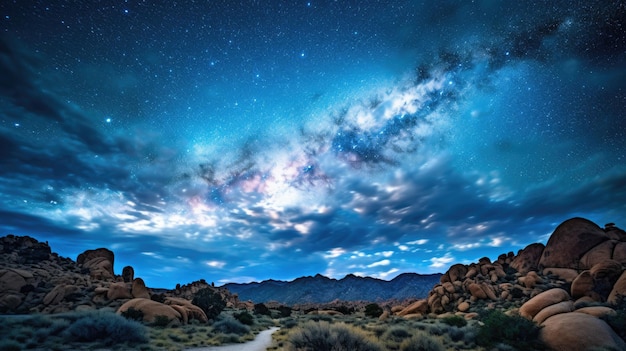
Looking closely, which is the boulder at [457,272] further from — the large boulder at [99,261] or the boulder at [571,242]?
the large boulder at [99,261]

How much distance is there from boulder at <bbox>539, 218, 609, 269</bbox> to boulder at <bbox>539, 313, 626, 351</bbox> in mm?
33879

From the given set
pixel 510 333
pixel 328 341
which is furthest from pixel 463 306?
pixel 328 341

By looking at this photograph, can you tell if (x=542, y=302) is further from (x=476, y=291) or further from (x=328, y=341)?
(x=476, y=291)

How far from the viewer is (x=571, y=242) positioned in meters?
39.0

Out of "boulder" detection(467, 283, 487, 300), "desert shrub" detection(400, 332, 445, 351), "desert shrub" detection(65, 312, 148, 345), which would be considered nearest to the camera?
"desert shrub" detection(400, 332, 445, 351)

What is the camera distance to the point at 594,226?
39.6 metres

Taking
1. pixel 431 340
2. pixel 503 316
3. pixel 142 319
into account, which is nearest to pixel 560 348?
pixel 503 316

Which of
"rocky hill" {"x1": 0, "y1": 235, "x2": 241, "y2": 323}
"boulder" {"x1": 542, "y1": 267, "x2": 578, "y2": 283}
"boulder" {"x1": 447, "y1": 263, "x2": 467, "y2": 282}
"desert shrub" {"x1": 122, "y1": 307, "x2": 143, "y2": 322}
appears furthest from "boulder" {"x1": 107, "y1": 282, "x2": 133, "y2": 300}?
"boulder" {"x1": 542, "y1": 267, "x2": 578, "y2": 283}

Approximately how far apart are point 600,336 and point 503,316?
3.83 metres

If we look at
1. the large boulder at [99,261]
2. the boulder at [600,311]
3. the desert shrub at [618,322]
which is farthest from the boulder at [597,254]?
the large boulder at [99,261]

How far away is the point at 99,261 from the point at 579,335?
66900 millimetres

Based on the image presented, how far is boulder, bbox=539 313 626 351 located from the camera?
37.8 feet

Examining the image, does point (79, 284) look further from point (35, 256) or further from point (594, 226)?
point (594, 226)

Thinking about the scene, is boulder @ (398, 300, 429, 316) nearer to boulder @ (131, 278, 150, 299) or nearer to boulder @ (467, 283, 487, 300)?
boulder @ (467, 283, 487, 300)
